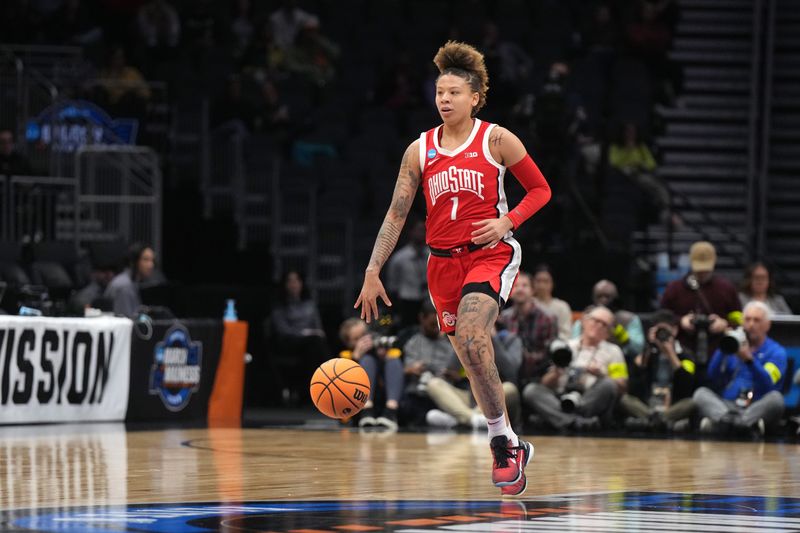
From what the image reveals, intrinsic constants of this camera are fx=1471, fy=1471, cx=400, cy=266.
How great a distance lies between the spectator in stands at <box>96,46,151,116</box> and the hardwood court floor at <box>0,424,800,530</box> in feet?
21.6

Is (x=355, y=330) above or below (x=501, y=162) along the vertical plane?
below

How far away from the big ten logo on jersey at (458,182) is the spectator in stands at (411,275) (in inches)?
380

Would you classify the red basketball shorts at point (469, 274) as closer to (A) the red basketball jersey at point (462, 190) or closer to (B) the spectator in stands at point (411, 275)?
(A) the red basketball jersey at point (462, 190)

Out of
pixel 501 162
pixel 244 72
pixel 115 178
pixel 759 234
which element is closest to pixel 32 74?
pixel 115 178

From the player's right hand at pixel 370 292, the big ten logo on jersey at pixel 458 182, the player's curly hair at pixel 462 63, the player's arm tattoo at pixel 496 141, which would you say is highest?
the player's curly hair at pixel 462 63

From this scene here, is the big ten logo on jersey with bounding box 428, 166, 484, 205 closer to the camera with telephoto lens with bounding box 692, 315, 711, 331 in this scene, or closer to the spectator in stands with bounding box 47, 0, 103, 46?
the camera with telephoto lens with bounding box 692, 315, 711, 331

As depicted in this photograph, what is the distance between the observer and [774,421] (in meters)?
13.2

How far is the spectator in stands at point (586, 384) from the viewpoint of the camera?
45.5 ft

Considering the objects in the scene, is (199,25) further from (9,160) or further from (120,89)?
(9,160)

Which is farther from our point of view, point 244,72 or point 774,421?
point 244,72

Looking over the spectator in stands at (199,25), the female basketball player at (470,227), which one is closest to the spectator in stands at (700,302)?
the female basketball player at (470,227)

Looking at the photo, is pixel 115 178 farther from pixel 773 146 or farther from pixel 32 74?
pixel 773 146

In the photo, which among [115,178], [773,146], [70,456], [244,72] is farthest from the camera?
[773,146]

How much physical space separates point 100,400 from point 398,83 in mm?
8469
